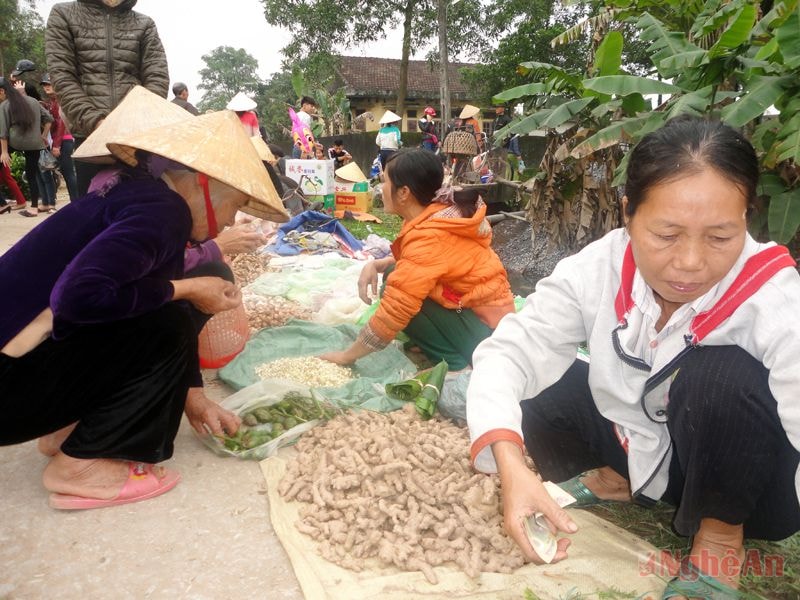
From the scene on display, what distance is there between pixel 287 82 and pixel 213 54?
107ft

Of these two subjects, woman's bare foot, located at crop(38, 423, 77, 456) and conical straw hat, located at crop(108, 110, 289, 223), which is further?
woman's bare foot, located at crop(38, 423, 77, 456)

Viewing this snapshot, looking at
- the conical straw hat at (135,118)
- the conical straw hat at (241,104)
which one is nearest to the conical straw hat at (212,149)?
the conical straw hat at (135,118)

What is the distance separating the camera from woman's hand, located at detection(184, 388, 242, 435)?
2105mm

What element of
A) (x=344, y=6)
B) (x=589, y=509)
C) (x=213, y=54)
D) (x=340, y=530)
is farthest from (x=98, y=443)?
(x=213, y=54)

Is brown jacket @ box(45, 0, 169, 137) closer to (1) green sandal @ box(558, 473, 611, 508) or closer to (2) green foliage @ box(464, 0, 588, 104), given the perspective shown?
(1) green sandal @ box(558, 473, 611, 508)

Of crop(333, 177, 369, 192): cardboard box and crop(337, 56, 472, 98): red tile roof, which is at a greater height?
crop(337, 56, 472, 98): red tile roof

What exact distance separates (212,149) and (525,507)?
131cm

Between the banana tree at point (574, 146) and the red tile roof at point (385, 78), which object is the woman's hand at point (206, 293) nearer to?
the banana tree at point (574, 146)

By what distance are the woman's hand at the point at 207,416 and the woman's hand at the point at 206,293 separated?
34 centimetres

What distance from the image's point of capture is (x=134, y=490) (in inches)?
70.1

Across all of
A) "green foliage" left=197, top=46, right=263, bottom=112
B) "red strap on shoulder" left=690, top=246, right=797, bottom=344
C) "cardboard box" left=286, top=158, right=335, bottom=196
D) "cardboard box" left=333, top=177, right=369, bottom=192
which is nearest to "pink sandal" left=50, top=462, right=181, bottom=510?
"red strap on shoulder" left=690, top=246, right=797, bottom=344

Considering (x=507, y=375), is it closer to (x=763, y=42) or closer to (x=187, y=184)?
(x=187, y=184)

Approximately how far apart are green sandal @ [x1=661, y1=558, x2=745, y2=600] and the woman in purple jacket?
141 centimetres

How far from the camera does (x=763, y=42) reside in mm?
3443
